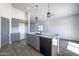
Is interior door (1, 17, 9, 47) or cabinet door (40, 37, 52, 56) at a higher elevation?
interior door (1, 17, 9, 47)

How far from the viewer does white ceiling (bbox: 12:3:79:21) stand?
2.54 meters

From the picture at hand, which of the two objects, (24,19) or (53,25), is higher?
(24,19)

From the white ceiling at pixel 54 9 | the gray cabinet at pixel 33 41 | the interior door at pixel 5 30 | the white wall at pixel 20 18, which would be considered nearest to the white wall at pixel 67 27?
the white ceiling at pixel 54 9

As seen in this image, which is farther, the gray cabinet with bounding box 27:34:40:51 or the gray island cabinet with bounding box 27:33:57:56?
the gray cabinet with bounding box 27:34:40:51

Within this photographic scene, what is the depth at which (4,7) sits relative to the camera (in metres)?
2.59

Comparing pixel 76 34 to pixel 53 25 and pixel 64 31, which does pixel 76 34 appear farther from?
pixel 53 25

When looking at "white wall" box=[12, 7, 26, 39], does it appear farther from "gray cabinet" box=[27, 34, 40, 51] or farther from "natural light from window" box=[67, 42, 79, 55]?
"natural light from window" box=[67, 42, 79, 55]

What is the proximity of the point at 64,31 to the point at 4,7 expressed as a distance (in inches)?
69.0

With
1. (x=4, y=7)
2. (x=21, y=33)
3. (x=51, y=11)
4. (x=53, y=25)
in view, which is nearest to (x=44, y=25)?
(x=53, y=25)

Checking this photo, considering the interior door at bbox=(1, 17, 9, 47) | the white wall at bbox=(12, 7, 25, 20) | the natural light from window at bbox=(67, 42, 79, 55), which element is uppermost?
the white wall at bbox=(12, 7, 25, 20)

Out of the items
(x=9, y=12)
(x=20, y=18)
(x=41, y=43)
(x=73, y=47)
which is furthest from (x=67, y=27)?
(x=9, y=12)

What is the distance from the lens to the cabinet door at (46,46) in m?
2.61

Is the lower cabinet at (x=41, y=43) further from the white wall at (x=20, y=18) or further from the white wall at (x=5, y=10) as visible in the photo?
the white wall at (x=5, y=10)

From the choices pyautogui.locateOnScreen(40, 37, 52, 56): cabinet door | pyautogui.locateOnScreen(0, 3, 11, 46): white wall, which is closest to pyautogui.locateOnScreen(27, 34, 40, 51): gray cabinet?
pyautogui.locateOnScreen(40, 37, 52, 56): cabinet door
